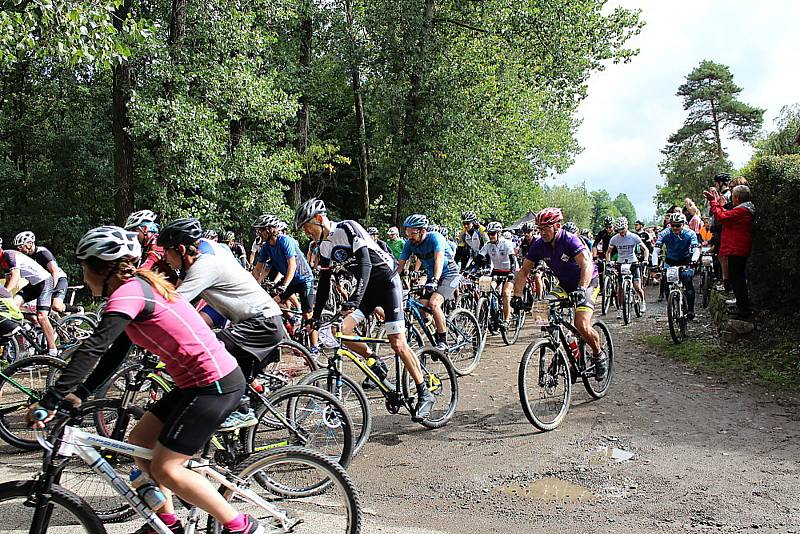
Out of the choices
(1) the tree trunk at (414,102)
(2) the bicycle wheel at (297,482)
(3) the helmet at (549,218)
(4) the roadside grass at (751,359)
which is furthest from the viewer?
(1) the tree trunk at (414,102)

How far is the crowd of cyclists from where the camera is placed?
3.25 metres

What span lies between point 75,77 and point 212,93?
1038 centimetres

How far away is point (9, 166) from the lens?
76.4 feet

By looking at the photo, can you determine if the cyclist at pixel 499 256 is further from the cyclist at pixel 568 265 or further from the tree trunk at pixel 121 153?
the tree trunk at pixel 121 153

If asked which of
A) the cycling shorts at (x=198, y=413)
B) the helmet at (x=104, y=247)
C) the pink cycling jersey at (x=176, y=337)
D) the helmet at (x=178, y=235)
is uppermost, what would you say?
the helmet at (x=178, y=235)

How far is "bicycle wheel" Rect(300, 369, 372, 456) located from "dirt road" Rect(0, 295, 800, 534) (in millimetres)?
352

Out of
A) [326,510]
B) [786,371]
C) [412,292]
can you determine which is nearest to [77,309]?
[412,292]

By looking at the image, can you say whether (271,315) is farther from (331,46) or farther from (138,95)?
(331,46)

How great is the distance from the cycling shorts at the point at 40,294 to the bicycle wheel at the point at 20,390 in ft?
11.4

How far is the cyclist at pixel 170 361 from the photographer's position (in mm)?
3209

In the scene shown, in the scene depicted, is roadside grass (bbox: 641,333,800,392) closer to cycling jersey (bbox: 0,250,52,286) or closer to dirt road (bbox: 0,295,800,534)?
dirt road (bbox: 0,295,800,534)

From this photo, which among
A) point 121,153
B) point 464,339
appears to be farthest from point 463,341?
point 121,153

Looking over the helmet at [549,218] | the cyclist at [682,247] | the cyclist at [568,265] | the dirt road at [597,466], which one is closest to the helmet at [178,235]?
the dirt road at [597,466]

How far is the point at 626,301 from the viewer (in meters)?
13.5
